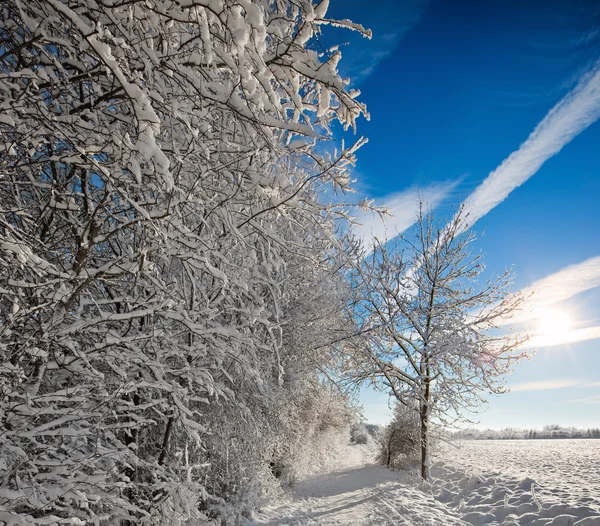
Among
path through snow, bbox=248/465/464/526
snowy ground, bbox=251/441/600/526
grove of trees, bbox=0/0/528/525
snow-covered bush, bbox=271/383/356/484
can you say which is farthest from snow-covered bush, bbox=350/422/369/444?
grove of trees, bbox=0/0/528/525

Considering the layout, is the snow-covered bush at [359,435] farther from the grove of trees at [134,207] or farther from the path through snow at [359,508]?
the grove of trees at [134,207]

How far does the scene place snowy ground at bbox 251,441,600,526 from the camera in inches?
219

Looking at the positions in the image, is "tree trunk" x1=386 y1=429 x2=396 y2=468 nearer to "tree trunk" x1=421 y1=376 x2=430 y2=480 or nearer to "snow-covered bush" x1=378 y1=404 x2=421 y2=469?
"snow-covered bush" x1=378 y1=404 x2=421 y2=469

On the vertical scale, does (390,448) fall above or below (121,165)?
below

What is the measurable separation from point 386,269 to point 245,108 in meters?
9.33

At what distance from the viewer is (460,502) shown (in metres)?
7.48

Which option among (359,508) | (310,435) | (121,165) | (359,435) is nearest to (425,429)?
(359,508)

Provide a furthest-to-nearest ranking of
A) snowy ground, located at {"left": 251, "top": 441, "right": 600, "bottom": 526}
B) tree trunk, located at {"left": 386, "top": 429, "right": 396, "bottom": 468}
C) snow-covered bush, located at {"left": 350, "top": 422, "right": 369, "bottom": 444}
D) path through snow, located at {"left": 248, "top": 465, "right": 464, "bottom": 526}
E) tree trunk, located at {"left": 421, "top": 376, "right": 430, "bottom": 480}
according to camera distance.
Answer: snow-covered bush, located at {"left": 350, "top": 422, "right": 369, "bottom": 444}, tree trunk, located at {"left": 386, "top": 429, "right": 396, "bottom": 468}, tree trunk, located at {"left": 421, "top": 376, "right": 430, "bottom": 480}, path through snow, located at {"left": 248, "top": 465, "right": 464, "bottom": 526}, snowy ground, located at {"left": 251, "top": 441, "right": 600, "bottom": 526}

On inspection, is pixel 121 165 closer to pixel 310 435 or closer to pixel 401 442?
pixel 310 435

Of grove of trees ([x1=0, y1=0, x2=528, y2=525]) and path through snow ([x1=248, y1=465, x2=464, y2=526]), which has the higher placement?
grove of trees ([x1=0, y1=0, x2=528, y2=525])

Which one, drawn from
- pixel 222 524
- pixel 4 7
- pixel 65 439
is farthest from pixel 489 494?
pixel 4 7

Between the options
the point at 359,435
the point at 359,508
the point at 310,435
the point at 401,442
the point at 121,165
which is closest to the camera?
the point at 121,165

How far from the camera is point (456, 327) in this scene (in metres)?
9.41

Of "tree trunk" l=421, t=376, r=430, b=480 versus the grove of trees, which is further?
"tree trunk" l=421, t=376, r=430, b=480
